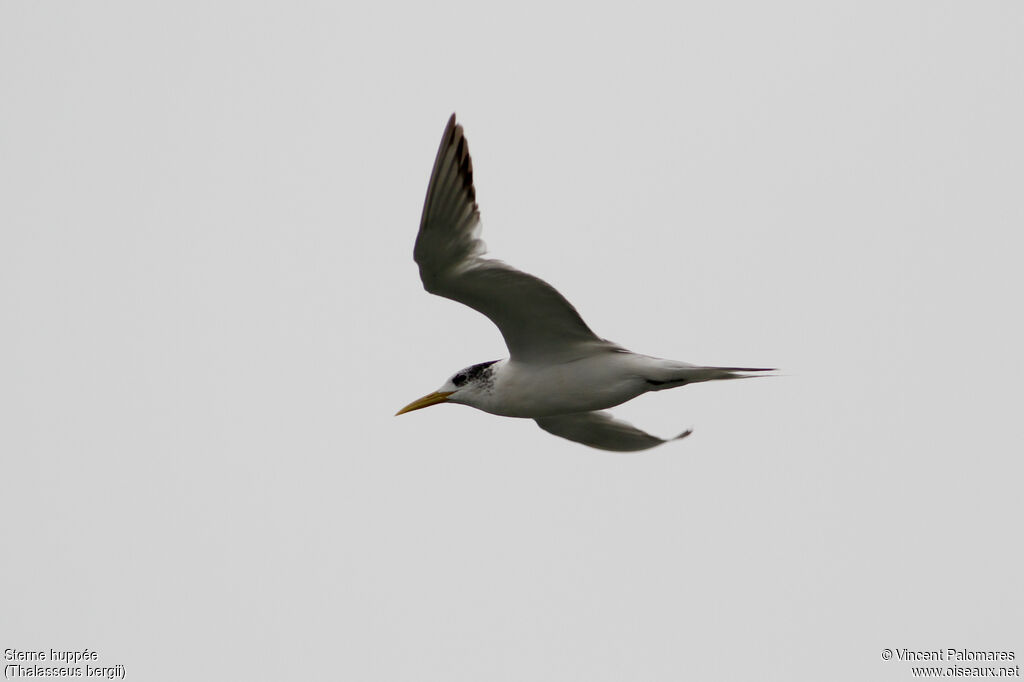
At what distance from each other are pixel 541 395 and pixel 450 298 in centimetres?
117

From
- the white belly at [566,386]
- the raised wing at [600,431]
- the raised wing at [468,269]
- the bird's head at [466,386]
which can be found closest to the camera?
the raised wing at [468,269]

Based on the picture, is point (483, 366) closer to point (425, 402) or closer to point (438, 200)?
point (425, 402)

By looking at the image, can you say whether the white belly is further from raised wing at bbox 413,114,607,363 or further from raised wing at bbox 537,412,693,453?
raised wing at bbox 537,412,693,453

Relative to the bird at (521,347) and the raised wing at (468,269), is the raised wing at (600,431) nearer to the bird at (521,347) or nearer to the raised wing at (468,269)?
the bird at (521,347)

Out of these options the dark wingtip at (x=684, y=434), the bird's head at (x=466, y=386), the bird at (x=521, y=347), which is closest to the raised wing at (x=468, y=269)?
the bird at (x=521, y=347)

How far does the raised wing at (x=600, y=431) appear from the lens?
9.71 m

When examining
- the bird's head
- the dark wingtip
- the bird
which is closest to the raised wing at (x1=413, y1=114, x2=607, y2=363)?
the bird

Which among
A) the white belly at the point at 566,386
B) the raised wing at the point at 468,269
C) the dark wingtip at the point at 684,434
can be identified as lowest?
the dark wingtip at the point at 684,434

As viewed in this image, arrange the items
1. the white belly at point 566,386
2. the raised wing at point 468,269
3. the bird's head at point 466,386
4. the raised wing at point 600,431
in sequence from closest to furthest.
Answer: the raised wing at point 468,269
the white belly at point 566,386
the bird's head at point 466,386
the raised wing at point 600,431

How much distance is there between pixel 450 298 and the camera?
26.9 feet

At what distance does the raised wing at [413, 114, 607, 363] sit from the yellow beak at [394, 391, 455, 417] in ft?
3.53

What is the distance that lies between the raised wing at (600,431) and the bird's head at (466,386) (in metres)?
0.93

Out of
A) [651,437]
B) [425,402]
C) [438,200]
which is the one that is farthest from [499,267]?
[651,437]

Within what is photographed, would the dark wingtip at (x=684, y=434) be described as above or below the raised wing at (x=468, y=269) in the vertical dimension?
below
